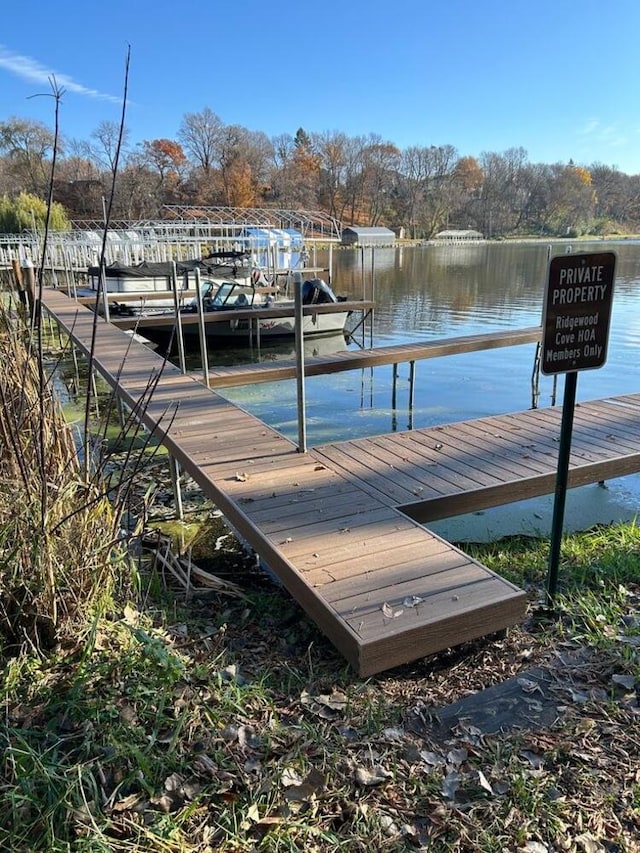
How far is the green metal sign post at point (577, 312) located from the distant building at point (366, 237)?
6123 centimetres

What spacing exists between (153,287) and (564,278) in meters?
14.1

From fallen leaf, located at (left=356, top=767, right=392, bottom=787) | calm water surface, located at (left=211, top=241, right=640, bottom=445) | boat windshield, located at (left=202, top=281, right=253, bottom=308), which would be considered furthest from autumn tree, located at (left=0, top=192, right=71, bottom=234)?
fallen leaf, located at (left=356, top=767, right=392, bottom=787)

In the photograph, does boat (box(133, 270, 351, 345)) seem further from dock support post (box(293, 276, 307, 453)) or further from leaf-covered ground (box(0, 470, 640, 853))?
leaf-covered ground (box(0, 470, 640, 853))

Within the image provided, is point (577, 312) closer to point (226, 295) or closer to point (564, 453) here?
point (564, 453)

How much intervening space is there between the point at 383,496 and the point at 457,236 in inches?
3657

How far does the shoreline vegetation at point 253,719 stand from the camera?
1.71m

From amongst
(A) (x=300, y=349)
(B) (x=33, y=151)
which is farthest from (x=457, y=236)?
(B) (x=33, y=151)

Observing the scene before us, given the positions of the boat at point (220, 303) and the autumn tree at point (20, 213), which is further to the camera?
the autumn tree at point (20, 213)

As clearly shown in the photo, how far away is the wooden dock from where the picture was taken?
258 cm

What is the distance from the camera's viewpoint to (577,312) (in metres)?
2.69

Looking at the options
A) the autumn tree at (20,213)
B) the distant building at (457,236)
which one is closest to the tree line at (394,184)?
the distant building at (457,236)

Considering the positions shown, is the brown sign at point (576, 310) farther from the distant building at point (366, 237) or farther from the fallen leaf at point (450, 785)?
the distant building at point (366, 237)

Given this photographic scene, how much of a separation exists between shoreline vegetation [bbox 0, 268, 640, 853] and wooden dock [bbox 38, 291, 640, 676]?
0.23 metres

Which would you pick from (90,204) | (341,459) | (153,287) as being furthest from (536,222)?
(341,459)
